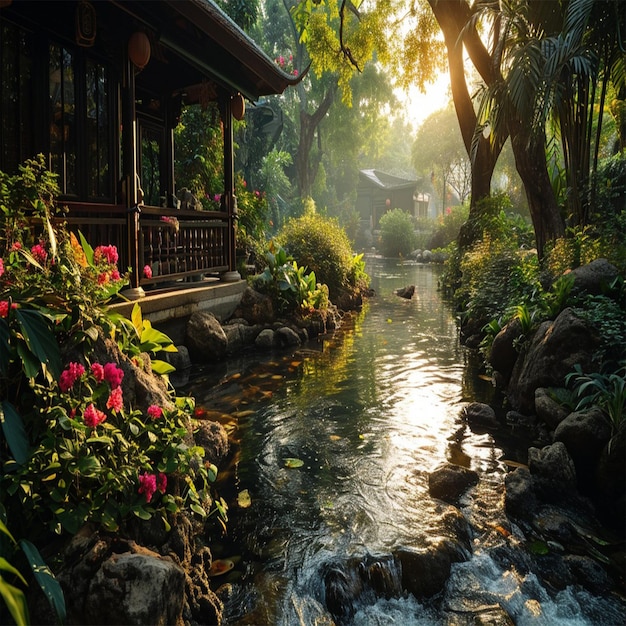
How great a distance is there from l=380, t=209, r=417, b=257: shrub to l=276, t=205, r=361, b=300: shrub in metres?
22.0

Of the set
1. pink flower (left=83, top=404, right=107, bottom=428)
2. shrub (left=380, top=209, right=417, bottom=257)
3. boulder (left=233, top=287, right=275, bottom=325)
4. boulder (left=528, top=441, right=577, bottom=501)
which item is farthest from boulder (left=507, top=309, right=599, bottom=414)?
shrub (left=380, top=209, right=417, bottom=257)

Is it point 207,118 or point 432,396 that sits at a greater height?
point 207,118

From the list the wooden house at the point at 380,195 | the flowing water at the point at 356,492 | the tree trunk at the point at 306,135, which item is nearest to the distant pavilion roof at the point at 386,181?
the wooden house at the point at 380,195

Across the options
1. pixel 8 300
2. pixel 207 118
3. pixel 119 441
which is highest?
pixel 207 118

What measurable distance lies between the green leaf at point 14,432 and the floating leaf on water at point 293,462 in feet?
9.60

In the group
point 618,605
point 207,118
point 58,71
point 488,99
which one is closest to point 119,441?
point 618,605

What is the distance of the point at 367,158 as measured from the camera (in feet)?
217

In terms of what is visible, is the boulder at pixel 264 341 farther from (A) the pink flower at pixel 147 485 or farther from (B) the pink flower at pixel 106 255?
(A) the pink flower at pixel 147 485

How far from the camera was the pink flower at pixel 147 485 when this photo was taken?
286 cm

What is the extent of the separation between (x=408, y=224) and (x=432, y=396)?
30.1 metres

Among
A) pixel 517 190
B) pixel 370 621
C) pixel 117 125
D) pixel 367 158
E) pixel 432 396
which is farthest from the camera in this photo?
pixel 367 158

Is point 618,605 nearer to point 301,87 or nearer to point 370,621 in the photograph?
point 370,621

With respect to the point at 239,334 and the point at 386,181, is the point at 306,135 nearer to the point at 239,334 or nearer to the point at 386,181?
the point at 386,181

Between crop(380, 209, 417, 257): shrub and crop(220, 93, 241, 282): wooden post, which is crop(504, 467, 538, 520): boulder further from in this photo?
crop(380, 209, 417, 257): shrub
